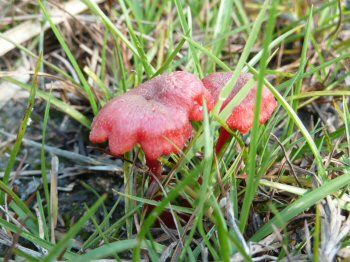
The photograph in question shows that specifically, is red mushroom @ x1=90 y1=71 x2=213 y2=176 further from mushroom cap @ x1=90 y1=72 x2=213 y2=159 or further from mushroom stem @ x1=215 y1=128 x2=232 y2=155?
mushroom stem @ x1=215 y1=128 x2=232 y2=155

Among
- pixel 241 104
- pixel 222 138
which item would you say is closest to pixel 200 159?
pixel 222 138

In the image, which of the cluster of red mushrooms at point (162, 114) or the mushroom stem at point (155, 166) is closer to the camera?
the cluster of red mushrooms at point (162, 114)

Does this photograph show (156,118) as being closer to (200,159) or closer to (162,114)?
Answer: (162,114)

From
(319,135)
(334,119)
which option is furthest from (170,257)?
(334,119)

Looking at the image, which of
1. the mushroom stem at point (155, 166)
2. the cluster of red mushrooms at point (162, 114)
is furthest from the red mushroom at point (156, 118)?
the mushroom stem at point (155, 166)

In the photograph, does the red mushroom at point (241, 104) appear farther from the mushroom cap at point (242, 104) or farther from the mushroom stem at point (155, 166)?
the mushroom stem at point (155, 166)

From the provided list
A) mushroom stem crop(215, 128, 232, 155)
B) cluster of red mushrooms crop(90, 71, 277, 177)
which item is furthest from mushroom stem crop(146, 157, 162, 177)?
mushroom stem crop(215, 128, 232, 155)
